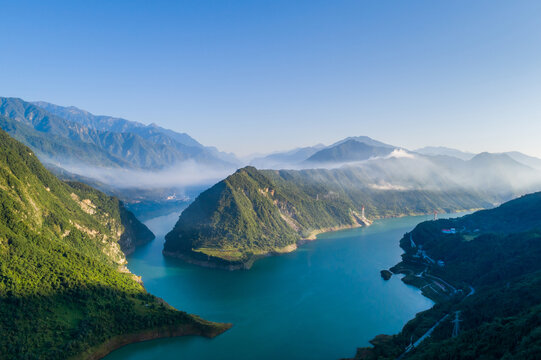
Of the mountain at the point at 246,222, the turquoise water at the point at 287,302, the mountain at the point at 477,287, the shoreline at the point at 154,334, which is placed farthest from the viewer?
the mountain at the point at 246,222

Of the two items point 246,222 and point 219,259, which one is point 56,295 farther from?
point 246,222

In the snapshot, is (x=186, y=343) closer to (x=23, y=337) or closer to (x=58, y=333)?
(x=58, y=333)

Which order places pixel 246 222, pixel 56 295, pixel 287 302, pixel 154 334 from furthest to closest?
1. pixel 246 222
2. pixel 287 302
3. pixel 154 334
4. pixel 56 295

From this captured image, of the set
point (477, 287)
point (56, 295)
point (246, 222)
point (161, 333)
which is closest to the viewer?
point (56, 295)

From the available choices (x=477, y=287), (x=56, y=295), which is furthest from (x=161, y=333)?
(x=477, y=287)

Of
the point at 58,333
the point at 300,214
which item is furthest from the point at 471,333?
the point at 300,214

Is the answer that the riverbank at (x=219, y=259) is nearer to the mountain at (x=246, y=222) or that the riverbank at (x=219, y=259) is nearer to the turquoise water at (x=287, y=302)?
the mountain at (x=246, y=222)

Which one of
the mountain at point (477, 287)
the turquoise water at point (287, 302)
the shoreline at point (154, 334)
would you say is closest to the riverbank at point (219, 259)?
the turquoise water at point (287, 302)
